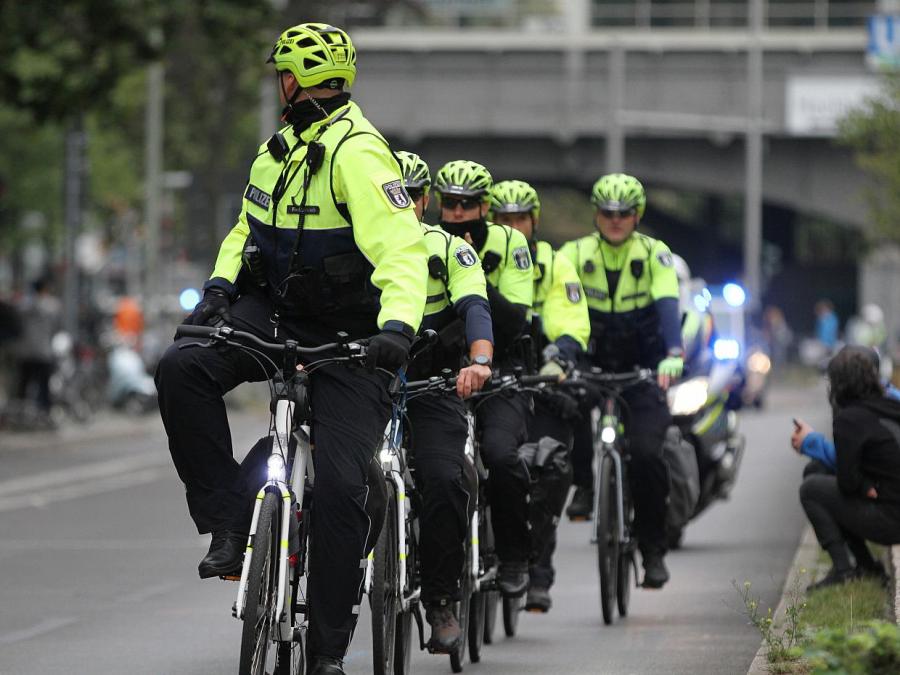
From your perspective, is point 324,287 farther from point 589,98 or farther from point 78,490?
point 589,98

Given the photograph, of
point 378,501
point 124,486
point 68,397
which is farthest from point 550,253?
point 68,397

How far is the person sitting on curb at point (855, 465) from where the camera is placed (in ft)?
31.5

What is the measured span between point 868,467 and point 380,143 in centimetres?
376

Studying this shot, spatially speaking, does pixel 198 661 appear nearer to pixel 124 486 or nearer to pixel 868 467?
pixel 868 467

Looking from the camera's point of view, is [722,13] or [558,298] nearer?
[558,298]

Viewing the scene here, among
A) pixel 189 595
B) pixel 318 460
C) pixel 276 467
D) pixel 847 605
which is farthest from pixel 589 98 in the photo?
pixel 276 467

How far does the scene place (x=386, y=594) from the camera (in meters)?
7.37

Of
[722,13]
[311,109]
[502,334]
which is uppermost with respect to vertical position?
[722,13]

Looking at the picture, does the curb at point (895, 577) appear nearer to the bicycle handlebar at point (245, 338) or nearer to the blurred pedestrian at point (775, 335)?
the bicycle handlebar at point (245, 338)

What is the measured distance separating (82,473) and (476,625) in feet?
42.2

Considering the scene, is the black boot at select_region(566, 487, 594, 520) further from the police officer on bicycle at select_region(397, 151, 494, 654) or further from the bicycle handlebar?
the bicycle handlebar

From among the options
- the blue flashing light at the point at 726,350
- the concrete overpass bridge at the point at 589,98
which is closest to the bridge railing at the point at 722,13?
the concrete overpass bridge at the point at 589,98

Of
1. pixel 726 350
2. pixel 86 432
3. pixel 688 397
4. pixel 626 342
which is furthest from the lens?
pixel 86 432

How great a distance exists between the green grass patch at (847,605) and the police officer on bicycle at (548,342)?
3.81ft
